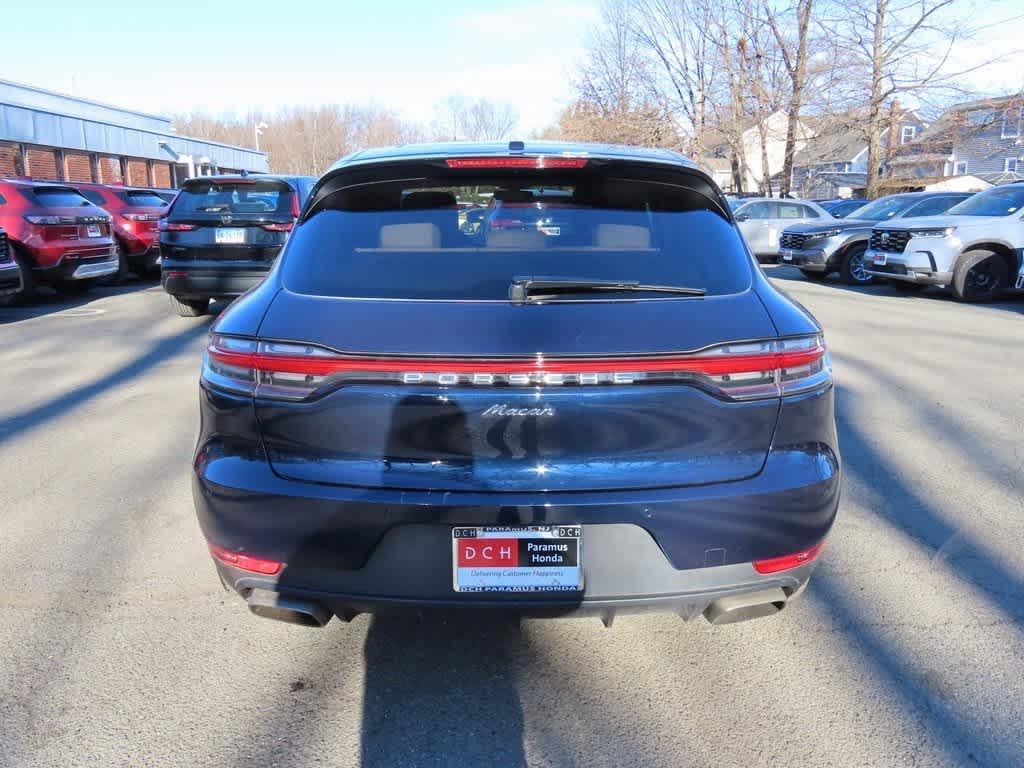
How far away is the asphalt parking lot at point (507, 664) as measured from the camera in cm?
235

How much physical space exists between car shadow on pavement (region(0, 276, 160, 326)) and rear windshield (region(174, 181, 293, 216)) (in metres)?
2.99

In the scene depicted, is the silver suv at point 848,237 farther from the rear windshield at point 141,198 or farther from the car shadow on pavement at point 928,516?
the rear windshield at point 141,198

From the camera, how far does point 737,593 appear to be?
231 centimetres

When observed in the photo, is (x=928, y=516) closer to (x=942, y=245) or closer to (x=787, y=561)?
(x=787, y=561)

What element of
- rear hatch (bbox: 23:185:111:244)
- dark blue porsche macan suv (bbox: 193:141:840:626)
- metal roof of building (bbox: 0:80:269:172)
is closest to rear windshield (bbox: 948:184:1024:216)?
dark blue porsche macan suv (bbox: 193:141:840:626)

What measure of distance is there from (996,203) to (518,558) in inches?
517

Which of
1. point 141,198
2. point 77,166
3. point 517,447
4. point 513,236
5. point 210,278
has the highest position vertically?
point 77,166

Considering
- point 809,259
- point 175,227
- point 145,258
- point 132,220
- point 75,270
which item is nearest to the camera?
point 175,227

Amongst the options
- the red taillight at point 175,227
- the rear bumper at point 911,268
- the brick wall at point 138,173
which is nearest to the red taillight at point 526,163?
the red taillight at point 175,227

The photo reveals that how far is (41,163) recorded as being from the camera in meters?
30.3

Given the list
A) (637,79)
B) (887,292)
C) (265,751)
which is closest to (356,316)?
(265,751)

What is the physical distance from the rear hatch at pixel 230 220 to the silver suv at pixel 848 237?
10425 mm

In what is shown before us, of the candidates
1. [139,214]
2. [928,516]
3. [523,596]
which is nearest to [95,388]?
[523,596]

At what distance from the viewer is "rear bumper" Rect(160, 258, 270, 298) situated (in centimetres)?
941
